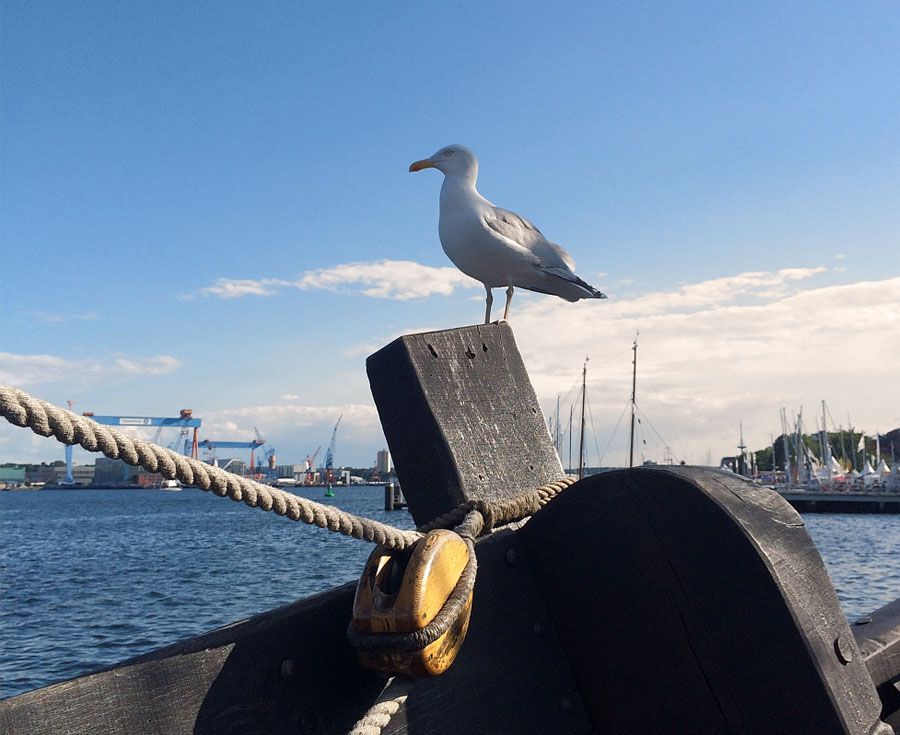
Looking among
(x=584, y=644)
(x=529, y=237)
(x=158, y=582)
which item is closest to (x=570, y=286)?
(x=529, y=237)

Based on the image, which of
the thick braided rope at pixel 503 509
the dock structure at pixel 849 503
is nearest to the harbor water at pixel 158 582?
the dock structure at pixel 849 503

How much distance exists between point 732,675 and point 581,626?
1.07 ft

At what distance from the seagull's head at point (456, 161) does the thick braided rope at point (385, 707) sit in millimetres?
2436

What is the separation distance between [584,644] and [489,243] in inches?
69.5

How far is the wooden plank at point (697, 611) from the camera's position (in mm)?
1379

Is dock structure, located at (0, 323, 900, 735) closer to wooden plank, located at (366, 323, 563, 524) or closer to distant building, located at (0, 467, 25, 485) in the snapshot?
wooden plank, located at (366, 323, 563, 524)

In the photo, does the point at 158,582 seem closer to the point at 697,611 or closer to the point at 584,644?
the point at 584,644

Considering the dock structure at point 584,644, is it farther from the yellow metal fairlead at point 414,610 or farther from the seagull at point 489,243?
the seagull at point 489,243

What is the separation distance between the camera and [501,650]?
1576 millimetres

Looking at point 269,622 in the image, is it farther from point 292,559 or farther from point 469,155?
point 292,559

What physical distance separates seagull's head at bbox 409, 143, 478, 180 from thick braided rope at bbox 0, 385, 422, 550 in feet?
7.31

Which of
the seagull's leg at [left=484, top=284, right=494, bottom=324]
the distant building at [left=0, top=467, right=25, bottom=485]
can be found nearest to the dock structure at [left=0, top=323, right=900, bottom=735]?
the seagull's leg at [left=484, top=284, right=494, bottom=324]

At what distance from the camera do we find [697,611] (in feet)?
4.76

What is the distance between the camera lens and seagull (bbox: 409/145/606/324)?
118 inches
